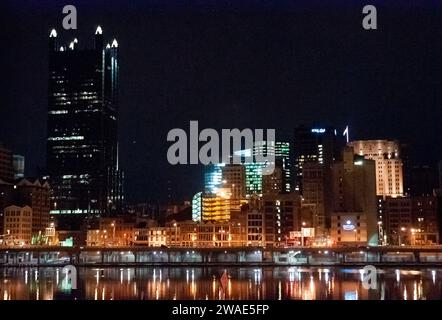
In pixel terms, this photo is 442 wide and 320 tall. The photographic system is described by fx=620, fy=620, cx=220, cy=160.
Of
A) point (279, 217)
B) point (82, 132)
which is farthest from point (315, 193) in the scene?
point (82, 132)

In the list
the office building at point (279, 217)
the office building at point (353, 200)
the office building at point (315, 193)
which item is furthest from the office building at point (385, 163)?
the office building at point (279, 217)

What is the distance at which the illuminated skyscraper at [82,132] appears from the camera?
1556 inches

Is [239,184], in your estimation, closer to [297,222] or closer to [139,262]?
[297,222]

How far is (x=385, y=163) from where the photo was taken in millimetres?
37750

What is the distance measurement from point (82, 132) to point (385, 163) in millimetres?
19218

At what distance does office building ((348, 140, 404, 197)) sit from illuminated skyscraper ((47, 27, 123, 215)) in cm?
1569

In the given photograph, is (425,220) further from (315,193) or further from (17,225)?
(17,225)

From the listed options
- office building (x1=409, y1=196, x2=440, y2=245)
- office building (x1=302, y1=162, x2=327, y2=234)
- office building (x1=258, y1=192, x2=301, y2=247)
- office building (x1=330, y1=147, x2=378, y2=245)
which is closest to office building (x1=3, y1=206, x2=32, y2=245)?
office building (x1=258, y1=192, x2=301, y2=247)

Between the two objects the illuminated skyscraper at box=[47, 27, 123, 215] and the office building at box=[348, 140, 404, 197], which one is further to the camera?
the illuminated skyscraper at box=[47, 27, 123, 215]

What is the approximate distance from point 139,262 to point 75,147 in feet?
60.4

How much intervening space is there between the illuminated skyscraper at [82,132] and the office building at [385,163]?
15688mm

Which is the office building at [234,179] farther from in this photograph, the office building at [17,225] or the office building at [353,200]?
the office building at [17,225]

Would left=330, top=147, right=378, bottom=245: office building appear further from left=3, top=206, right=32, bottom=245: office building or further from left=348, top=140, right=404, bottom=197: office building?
left=3, top=206, right=32, bottom=245: office building

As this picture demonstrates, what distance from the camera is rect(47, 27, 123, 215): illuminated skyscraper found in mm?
39531
